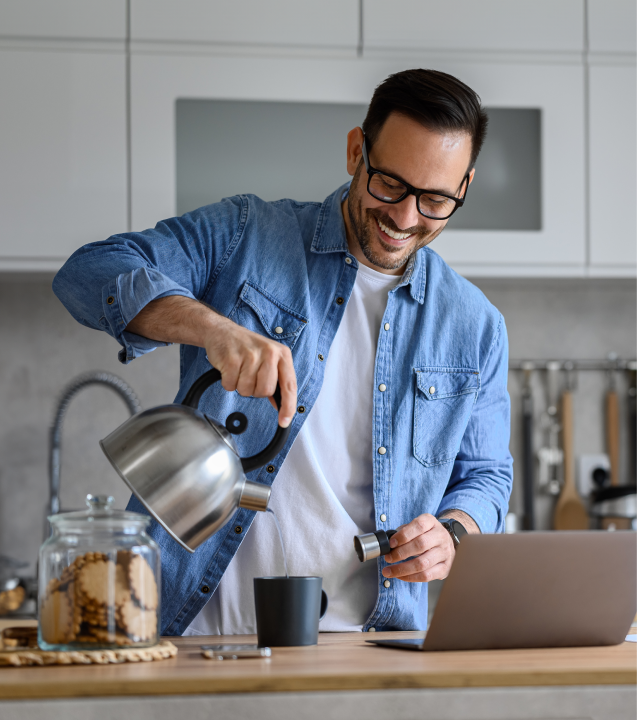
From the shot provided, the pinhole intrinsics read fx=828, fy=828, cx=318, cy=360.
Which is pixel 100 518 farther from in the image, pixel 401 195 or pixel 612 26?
pixel 612 26

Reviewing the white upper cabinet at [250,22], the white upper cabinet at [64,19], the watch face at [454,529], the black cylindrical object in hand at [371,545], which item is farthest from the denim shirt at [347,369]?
the white upper cabinet at [64,19]

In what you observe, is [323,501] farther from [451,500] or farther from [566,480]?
[566,480]

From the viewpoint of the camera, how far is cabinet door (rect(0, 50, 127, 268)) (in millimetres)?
1955

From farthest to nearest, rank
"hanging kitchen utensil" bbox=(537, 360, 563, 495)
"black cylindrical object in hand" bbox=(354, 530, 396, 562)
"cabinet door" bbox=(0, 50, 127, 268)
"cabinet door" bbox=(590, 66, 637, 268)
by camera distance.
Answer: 1. "hanging kitchen utensil" bbox=(537, 360, 563, 495)
2. "cabinet door" bbox=(590, 66, 637, 268)
3. "cabinet door" bbox=(0, 50, 127, 268)
4. "black cylindrical object in hand" bbox=(354, 530, 396, 562)

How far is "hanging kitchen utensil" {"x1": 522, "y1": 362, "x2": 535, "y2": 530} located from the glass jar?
1749mm

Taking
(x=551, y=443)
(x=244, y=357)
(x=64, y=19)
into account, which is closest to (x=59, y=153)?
(x=64, y=19)

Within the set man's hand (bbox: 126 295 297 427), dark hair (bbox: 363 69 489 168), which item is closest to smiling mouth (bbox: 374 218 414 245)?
dark hair (bbox: 363 69 489 168)

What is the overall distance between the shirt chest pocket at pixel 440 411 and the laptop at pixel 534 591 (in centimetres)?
52

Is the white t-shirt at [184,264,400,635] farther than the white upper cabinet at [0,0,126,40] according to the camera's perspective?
No

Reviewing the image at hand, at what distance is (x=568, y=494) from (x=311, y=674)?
1896 millimetres

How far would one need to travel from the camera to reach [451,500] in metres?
1.35

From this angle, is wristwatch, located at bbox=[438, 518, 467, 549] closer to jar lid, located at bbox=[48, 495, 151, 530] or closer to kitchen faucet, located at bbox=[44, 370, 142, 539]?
jar lid, located at bbox=[48, 495, 151, 530]

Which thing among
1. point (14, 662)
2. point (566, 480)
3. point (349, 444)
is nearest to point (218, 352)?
point (14, 662)

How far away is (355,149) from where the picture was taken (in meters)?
1.39
